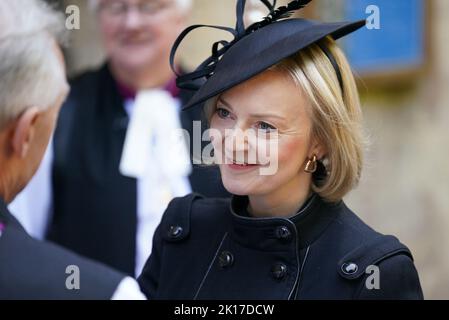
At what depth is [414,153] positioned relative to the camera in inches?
175

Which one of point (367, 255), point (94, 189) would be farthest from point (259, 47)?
point (94, 189)

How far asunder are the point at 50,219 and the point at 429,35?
248 cm

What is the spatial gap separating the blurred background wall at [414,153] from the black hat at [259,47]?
105 inches

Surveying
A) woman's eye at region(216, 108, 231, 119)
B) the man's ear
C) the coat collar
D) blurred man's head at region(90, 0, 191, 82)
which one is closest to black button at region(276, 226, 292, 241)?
the coat collar

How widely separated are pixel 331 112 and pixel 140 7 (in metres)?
1.47

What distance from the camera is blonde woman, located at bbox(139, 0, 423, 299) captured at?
1.60 meters

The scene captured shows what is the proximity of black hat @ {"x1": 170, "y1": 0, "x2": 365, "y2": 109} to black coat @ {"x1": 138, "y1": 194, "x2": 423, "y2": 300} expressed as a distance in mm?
295

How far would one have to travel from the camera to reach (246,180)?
5.38ft

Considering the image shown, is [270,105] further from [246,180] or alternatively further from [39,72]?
[39,72]

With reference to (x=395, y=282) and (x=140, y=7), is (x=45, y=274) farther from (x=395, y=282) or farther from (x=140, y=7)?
(x=140, y=7)

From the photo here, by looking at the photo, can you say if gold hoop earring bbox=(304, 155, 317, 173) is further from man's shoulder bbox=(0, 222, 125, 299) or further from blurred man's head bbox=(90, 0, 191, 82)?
blurred man's head bbox=(90, 0, 191, 82)

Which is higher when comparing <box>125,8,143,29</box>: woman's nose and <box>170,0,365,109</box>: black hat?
<box>170,0,365,109</box>: black hat

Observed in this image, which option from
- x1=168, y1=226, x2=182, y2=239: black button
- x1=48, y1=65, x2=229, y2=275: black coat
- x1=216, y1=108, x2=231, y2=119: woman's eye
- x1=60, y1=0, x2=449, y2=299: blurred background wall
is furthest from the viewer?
x1=60, y1=0, x2=449, y2=299: blurred background wall

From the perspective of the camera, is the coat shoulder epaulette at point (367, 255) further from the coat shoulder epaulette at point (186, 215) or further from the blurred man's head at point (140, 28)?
the blurred man's head at point (140, 28)
